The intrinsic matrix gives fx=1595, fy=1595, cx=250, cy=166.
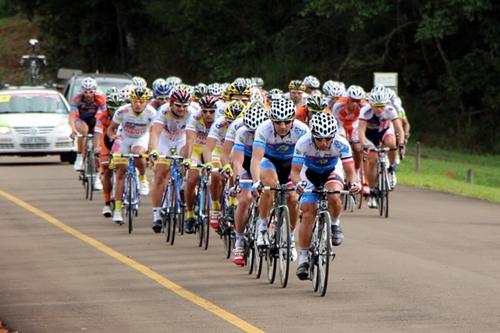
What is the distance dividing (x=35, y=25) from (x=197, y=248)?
7815 centimetres

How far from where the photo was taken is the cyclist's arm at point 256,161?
14.7 metres

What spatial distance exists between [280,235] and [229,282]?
2.26 ft

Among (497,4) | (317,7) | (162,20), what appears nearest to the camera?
(497,4)

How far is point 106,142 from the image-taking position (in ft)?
74.1

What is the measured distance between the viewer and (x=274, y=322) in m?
12.2

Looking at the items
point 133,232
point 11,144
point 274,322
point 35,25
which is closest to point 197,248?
point 133,232

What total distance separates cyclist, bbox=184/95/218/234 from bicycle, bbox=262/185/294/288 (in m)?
3.64

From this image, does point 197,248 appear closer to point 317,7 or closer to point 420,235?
point 420,235

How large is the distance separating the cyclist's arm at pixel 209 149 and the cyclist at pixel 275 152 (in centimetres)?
199

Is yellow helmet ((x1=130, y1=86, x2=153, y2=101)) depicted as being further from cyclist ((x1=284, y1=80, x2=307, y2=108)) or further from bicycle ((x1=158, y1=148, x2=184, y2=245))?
cyclist ((x1=284, y1=80, x2=307, y2=108))

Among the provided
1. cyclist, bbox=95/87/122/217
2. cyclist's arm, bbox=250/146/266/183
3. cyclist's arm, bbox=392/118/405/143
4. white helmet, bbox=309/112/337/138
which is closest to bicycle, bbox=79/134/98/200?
cyclist, bbox=95/87/122/217

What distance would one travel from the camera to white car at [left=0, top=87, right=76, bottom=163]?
32.9m

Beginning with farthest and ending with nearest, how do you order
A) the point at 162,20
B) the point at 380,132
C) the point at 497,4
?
the point at 162,20 < the point at 497,4 < the point at 380,132

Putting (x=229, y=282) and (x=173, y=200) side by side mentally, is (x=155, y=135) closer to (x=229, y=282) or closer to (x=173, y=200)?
(x=173, y=200)
